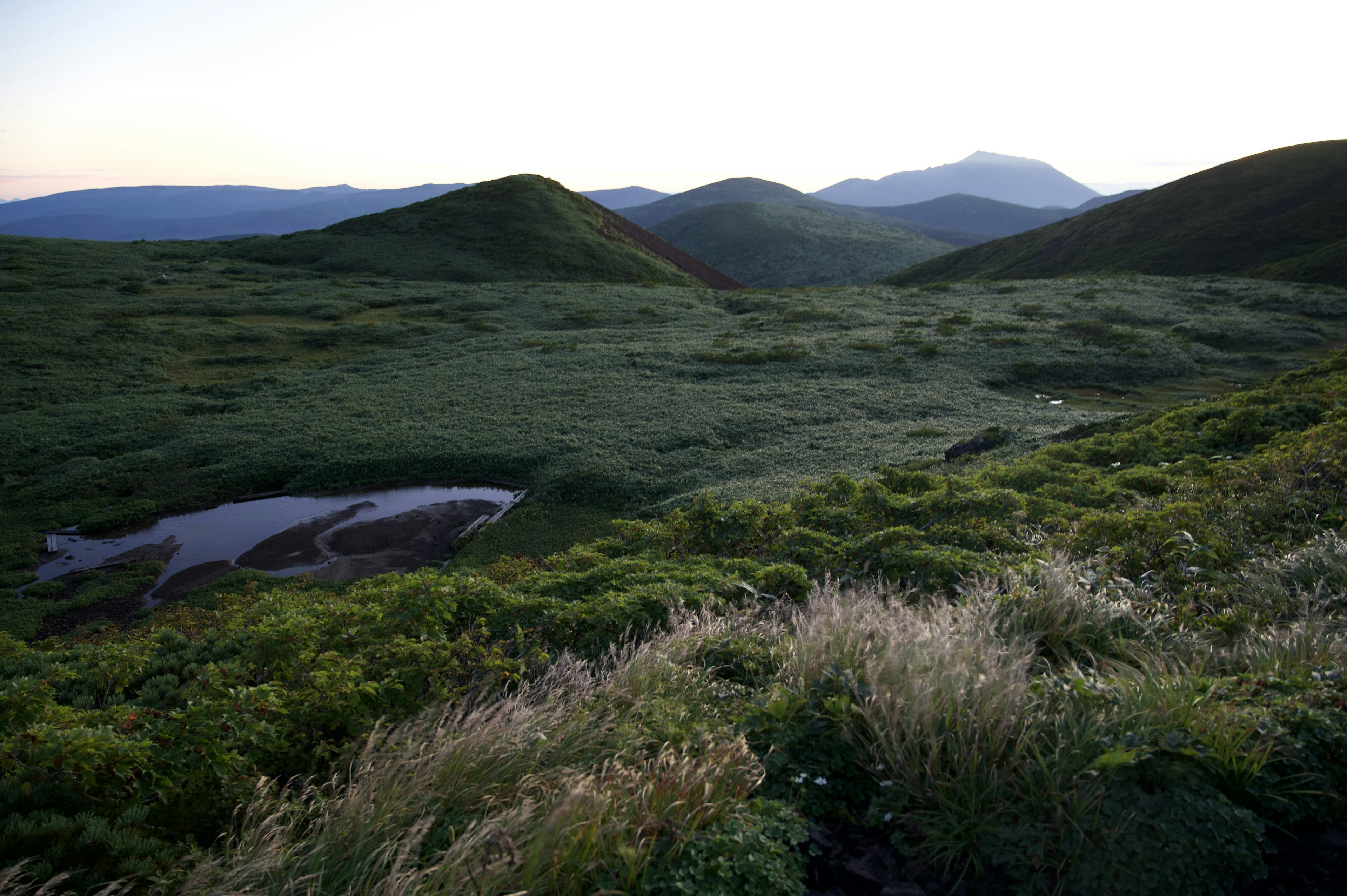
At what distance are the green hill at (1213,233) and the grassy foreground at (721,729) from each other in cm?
6835

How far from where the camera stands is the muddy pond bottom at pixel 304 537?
14336mm

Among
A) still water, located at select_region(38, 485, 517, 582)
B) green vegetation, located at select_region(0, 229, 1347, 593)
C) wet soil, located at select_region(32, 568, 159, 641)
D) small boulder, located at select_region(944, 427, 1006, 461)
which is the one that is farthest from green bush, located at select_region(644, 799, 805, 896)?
small boulder, located at select_region(944, 427, 1006, 461)

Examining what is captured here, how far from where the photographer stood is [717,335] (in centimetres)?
4006

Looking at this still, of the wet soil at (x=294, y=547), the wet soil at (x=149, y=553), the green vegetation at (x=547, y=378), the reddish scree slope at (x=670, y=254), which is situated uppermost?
the reddish scree slope at (x=670, y=254)

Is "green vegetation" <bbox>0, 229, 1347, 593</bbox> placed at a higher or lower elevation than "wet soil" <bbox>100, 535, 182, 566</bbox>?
higher

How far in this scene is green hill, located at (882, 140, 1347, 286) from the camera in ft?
203

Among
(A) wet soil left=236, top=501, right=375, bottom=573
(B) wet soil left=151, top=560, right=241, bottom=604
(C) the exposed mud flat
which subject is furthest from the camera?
(A) wet soil left=236, top=501, right=375, bottom=573

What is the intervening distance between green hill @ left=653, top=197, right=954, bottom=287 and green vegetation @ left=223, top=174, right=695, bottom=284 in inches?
1777

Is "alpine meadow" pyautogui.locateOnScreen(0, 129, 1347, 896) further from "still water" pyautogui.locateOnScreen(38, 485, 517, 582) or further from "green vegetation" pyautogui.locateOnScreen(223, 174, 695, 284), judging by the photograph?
"green vegetation" pyautogui.locateOnScreen(223, 174, 695, 284)

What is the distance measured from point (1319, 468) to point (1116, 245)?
8249 centimetres

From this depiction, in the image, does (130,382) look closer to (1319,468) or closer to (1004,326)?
(1319,468)

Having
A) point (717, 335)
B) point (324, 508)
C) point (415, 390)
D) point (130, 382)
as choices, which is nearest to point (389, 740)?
point (324, 508)

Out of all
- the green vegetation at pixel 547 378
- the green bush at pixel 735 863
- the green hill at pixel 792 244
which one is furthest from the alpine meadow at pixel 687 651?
the green hill at pixel 792 244

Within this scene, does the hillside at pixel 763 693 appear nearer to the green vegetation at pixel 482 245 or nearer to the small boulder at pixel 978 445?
the small boulder at pixel 978 445
